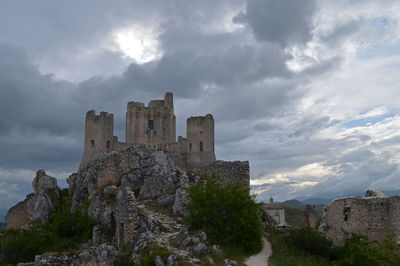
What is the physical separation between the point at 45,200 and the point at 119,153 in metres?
7.54

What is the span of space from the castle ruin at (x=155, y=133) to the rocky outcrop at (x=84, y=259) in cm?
1915

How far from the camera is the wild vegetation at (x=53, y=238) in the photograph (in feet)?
68.1

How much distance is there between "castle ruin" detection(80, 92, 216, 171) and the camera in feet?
121

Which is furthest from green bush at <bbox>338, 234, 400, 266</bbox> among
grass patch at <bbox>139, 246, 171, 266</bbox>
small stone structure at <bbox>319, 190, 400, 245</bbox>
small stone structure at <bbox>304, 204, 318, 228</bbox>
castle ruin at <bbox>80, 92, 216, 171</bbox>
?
castle ruin at <bbox>80, 92, 216, 171</bbox>

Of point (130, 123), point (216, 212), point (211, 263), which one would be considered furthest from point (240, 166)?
point (130, 123)

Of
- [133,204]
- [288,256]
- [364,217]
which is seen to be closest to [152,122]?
[133,204]

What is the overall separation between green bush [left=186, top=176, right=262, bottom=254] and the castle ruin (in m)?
18.9

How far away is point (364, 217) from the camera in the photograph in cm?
1465

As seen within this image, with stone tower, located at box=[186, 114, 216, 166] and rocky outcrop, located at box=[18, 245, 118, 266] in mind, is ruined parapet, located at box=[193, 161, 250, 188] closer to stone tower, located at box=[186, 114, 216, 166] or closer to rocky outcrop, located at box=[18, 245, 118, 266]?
stone tower, located at box=[186, 114, 216, 166]

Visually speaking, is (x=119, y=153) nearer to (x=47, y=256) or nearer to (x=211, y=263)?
(x=47, y=256)

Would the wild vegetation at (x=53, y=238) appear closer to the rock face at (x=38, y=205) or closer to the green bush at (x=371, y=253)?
the rock face at (x=38, y=205)

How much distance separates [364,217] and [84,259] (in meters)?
13.4

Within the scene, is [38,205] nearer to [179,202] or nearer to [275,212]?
[179,202]

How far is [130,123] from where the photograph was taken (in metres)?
38.5
